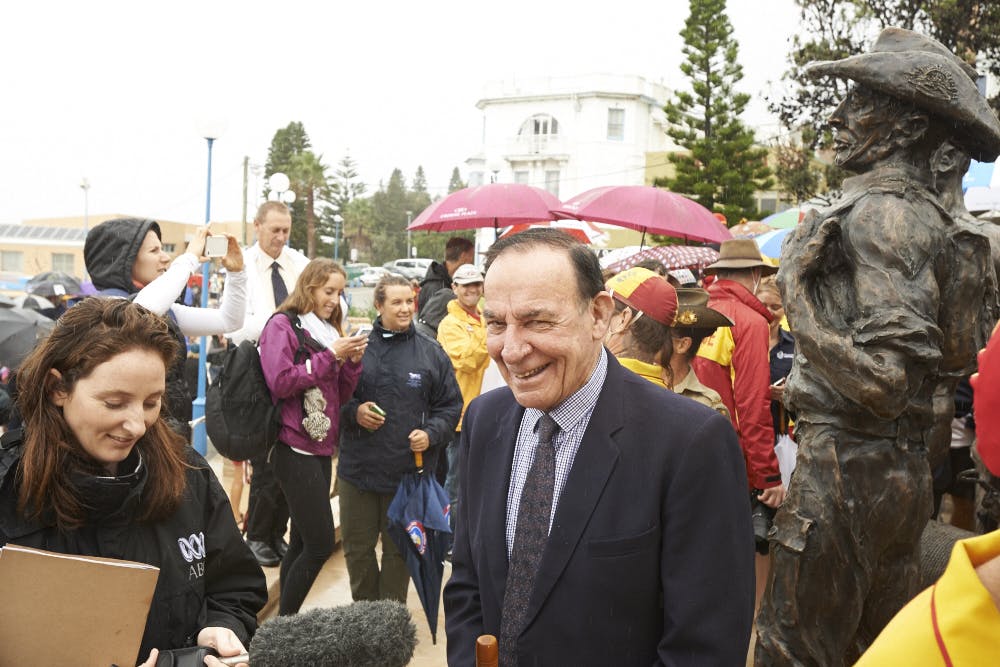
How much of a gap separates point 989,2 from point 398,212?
114153 mm

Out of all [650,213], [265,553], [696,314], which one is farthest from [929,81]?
[650,213]

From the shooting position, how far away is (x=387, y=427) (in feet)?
16.5

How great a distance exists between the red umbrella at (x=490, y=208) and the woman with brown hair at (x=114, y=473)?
7001mm

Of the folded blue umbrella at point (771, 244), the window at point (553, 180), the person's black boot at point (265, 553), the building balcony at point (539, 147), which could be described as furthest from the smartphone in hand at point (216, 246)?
the window at point (553, 180)

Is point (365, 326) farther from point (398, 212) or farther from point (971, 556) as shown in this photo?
point (398, 212)

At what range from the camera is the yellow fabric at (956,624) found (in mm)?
1089

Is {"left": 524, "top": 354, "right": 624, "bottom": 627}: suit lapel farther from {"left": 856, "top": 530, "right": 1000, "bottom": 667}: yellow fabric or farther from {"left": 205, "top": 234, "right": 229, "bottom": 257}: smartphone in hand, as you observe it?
{"left": 205, "top": 234, "right": 229, "bottom": 257}: smartphone in hand

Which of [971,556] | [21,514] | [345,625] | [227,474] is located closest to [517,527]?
[345,625]

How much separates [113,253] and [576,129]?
55.7 metres

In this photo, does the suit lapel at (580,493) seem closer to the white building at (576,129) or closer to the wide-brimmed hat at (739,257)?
the wide-brimmed hat at (739,257)

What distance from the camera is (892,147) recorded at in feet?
11.4

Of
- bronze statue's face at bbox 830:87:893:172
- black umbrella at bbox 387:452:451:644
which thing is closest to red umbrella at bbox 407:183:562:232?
black umbrella at bbox 387:452:451:644

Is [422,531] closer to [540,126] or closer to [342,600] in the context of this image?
[342,600]

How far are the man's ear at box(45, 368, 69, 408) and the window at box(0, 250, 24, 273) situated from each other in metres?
72.6
